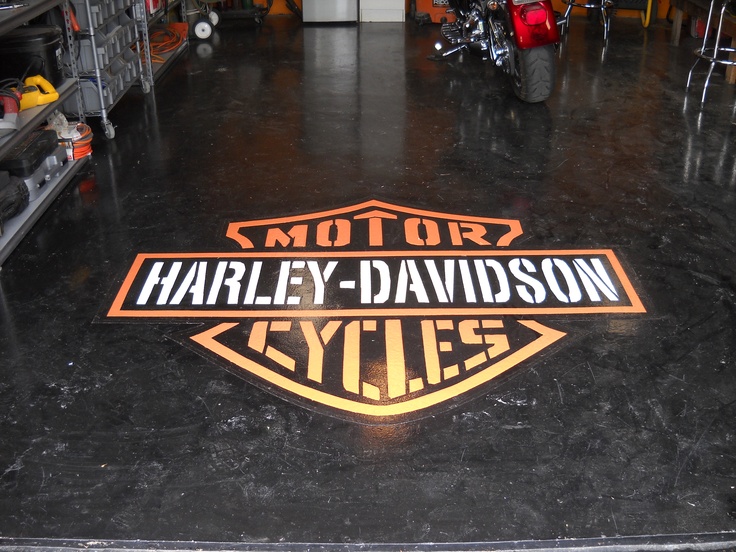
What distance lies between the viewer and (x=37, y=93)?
13.7 ft

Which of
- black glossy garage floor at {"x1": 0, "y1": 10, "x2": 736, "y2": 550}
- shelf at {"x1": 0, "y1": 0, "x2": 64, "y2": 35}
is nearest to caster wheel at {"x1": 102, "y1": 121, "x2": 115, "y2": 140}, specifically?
black glossy garage floor at {"x1": 0, "y1": 10, "x2": 736, "y2": 550}

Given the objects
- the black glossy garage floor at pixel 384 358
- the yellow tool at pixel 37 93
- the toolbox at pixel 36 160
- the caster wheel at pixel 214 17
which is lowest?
the black glossy garage floor at pixel 384 358

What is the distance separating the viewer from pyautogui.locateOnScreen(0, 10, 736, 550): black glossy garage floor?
228cm

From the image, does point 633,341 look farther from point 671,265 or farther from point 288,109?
point 288,109

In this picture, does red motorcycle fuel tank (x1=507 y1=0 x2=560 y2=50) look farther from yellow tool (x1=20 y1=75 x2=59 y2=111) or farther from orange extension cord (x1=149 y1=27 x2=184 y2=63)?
orange extension cord (x1=149 y1=27 x2=184 y2=63)

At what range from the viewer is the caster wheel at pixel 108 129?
16.9 feet

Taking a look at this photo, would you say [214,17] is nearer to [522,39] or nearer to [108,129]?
[108,129]

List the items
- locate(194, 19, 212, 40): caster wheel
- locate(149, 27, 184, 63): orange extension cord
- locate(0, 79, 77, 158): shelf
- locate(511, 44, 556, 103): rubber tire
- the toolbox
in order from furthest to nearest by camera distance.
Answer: locate(194, 19, 212, 40): caster wheel, locate(149, 27, 184, 63): orange extension cord, locate(511, 44, 556, 103): rubber tire, the toolbox, locate(0, 79, 77, 158): shelf

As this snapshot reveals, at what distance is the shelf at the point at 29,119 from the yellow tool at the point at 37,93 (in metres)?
0.03

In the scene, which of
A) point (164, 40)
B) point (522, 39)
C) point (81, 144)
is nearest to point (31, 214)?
point (81, 144)

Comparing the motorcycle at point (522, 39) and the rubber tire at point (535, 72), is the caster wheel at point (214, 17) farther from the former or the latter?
the rubber tire at point (535, 72)

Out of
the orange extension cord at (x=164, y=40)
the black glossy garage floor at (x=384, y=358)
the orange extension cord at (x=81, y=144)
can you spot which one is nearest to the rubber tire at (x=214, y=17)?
the orange extension cord at (x=164, y=40)

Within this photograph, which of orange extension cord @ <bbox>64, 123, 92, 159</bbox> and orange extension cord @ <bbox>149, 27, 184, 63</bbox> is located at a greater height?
orange extension cord @ <bbox>149, 27, 184, 63</bbox>

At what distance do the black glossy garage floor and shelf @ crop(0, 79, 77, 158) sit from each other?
0.48m
